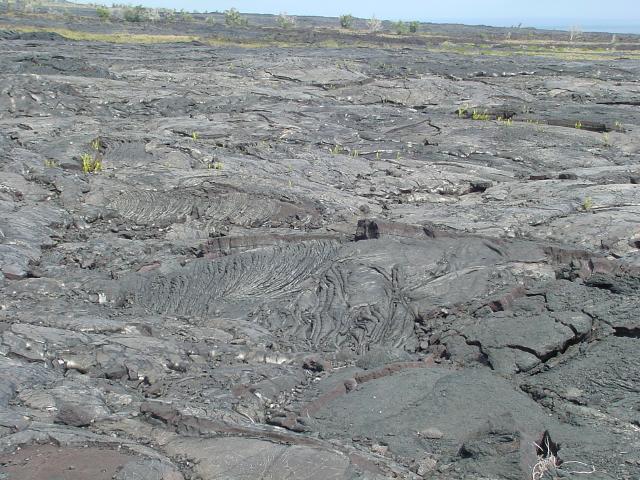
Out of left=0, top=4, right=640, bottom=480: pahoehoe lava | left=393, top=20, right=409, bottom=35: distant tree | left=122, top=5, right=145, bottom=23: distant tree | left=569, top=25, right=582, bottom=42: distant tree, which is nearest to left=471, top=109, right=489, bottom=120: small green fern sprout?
left=0, top=4, right=640, bottom=480: pahoehoe lava

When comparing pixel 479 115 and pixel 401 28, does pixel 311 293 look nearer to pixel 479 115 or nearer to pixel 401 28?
pixel 479 115

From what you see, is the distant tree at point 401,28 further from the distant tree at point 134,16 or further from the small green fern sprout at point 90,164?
the small green fern sprout at point 90,164

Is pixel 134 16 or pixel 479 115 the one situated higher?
pixel 134 16

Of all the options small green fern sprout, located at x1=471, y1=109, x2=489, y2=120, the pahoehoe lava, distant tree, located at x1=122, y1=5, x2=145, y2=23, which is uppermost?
distant tree, located at x1=122, y1=5, x2=145, y2=23

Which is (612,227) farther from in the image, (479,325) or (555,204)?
(479,325)

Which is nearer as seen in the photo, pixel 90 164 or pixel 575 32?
pixel 90 164

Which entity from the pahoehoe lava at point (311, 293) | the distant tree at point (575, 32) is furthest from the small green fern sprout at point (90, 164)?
the distant tree at point (575, 32)

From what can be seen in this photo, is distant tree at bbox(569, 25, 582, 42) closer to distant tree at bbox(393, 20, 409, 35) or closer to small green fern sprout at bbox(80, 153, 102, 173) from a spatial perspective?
distant tree at bbox(393, 20, 409, 35)

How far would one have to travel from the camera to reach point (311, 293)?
9719mm

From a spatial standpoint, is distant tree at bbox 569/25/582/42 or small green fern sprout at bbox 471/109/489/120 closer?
small green fern sprout at bbox 471/109/489/120

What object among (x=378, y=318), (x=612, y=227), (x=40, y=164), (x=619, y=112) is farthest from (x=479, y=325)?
(x=619, y=112)

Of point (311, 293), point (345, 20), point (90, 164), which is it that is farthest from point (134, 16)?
point (311, 293)

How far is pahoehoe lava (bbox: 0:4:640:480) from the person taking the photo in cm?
590

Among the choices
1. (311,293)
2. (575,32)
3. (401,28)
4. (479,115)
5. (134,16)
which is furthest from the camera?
(401,28)
